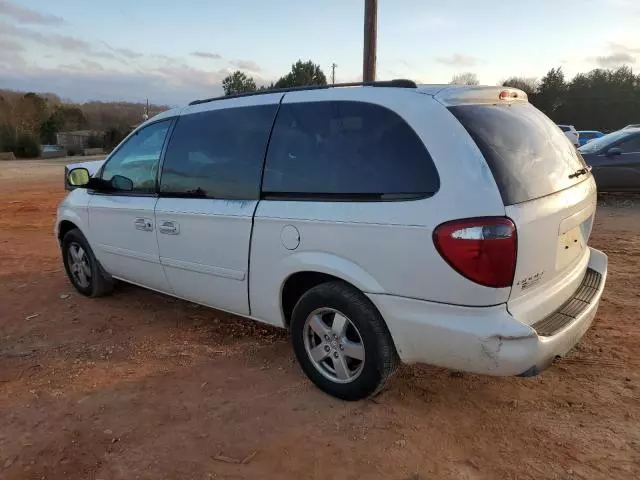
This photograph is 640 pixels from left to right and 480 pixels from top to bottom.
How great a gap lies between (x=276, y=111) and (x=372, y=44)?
7084 mm

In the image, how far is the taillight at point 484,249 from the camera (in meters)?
2.50

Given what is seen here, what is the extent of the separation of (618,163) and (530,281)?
32.5ft

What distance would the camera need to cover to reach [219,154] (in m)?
3.74

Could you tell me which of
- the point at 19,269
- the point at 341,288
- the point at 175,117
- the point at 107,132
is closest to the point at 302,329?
the point at 341,288

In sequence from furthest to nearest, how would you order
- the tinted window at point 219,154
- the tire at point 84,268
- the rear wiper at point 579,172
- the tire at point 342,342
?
the tire at point 84,268
the tinted window at point 219,154
the rear wiper at point 579,172
the tire at point 342,342

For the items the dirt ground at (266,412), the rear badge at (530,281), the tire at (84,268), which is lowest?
the dirt ground at (266,412)

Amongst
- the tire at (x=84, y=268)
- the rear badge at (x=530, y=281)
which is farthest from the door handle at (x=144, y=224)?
the rear badge at (x=530, y=281)

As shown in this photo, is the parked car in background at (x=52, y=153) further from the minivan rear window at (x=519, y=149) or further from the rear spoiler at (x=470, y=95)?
the minivan rear window at (x=519, y=149)

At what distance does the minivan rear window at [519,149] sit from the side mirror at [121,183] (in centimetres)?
293

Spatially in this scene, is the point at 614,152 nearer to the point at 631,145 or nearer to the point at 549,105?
the point at 631,145

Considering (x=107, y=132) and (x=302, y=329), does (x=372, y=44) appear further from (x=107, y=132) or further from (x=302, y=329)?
(x=107, y=132)

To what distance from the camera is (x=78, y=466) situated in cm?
274

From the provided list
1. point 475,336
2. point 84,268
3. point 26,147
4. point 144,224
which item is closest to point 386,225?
point 475,336

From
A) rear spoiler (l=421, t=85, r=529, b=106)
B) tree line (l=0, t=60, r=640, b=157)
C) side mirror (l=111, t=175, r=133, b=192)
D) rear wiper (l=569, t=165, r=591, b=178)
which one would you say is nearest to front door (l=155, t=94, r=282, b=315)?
side mirror (l=111, t=175, r=133, b=192)
